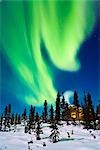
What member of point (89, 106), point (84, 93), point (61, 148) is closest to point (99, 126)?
point (89, 106)

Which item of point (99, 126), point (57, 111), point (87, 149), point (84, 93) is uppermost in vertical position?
point (84, 93)

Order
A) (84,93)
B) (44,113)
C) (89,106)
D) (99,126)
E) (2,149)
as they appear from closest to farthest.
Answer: (2,149), (99,126), (89,106), (84,93), (44,113)

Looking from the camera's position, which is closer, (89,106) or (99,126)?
(99,126)

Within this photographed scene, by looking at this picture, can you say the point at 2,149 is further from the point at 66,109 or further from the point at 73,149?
the point at 66,109

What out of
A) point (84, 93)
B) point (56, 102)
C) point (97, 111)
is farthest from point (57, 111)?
point (97, 111)

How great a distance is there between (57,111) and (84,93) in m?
10.2

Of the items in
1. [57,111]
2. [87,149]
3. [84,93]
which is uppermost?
[84,93]

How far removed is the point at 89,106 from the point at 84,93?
6252 mm

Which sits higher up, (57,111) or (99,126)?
(57,111)

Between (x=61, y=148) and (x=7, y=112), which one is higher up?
(x=7, y=112)

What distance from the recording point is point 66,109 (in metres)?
89.1

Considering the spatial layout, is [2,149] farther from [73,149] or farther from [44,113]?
[44,113]

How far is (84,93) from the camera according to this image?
85125 millimetres

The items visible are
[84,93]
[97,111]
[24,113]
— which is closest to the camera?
[84,93]
